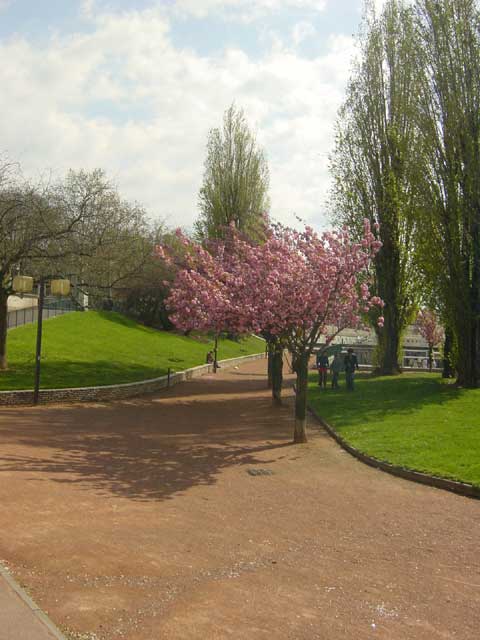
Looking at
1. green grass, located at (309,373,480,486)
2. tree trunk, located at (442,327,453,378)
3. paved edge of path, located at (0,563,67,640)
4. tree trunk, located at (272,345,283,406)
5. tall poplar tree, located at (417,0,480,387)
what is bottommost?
paved edge of path, located at (0,563,67,640)

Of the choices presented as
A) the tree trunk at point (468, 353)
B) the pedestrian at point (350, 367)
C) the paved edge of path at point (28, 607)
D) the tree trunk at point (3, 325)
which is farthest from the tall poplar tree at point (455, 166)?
the paved edge of path at point (28, 607)

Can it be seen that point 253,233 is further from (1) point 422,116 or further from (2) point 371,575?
(2) point 371,575

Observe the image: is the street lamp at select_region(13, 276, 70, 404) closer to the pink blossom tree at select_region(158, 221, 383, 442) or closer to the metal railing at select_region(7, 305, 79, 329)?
the pink blossom tree at select_region(158, 221, 383, 442)

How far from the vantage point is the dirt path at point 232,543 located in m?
5.74

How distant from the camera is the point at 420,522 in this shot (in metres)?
9.27

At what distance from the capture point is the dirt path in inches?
226

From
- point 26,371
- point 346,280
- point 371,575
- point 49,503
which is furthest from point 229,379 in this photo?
point 371,575

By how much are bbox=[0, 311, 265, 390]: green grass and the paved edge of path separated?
17631 mm

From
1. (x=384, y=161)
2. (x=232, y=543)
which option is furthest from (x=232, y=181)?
(x=232, y=543)

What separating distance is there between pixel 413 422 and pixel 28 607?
45.6 ft

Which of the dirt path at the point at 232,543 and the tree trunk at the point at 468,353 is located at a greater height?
the tree trunk at the point at 468,353

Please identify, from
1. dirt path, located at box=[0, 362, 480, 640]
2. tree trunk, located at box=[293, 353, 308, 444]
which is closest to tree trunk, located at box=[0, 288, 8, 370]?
dirt path, located at box=[0, 362, 480, 640]

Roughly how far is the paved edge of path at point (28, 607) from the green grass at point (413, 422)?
25.9 ft

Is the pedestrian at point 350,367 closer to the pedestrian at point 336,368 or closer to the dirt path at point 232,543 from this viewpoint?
the pedestrian at point 336,368
